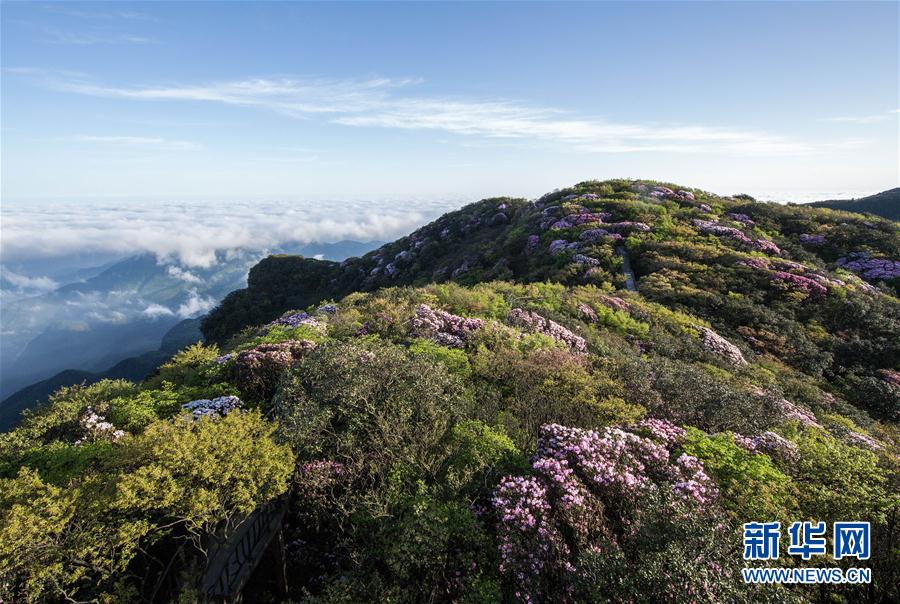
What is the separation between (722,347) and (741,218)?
3021 cm

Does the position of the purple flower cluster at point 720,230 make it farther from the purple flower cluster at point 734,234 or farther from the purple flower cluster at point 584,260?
the purple flower cluster at point 584,260

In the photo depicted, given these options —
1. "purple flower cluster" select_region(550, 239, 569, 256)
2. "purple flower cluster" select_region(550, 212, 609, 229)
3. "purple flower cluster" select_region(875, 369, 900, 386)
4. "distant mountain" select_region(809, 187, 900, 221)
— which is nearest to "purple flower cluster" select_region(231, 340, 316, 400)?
"purple flower cluster" select_region(550, 239, 569, 256)

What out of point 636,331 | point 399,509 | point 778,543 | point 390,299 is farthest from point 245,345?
point 636,331

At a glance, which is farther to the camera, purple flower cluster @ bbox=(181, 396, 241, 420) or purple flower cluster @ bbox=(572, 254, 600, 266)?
purple flower cluster @ bbox=(572, 254, 600, 266)

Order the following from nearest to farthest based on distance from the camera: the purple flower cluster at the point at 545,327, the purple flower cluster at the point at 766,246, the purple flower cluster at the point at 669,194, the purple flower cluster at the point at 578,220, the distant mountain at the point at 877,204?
the purple flower cluster at the point at 545,327, the purple flower cluster at the point at 766,246, the purple flower cluster at the point at 578,220, the purple flower cluster at the point at 669,194, the distant mountain at the point at 877,204

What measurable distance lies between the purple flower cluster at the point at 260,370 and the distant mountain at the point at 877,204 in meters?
101

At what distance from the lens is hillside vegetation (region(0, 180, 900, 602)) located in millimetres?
6797

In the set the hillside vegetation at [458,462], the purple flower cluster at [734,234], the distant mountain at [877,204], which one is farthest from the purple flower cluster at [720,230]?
the distant mountain at [877,204]

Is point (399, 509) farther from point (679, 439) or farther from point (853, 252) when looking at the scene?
point (853, 252)

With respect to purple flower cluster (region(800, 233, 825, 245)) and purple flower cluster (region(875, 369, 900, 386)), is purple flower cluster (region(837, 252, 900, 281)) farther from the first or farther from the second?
purple flower cluster (region(875, 369, 900, 386))

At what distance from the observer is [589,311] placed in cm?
2344

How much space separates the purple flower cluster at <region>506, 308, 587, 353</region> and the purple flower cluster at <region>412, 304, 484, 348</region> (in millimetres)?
2346

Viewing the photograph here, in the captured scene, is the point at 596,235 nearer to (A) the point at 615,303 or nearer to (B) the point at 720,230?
(B) the point at 720,230

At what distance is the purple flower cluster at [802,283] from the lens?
28062 millimetres
